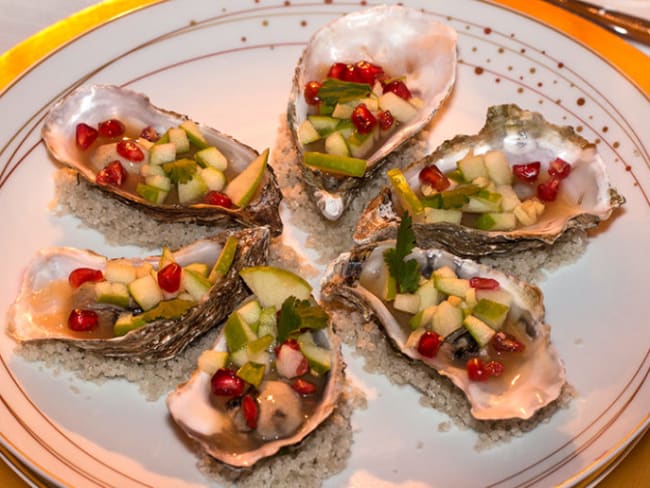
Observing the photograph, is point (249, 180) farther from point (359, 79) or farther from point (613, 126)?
point (613, 126)

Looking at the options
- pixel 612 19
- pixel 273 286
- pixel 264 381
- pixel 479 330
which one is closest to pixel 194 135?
pixel 273 286

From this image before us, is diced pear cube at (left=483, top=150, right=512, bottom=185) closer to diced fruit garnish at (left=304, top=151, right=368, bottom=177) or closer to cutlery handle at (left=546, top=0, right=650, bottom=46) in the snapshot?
diced fruit garnish at (left=304, top=151, right=368, bottom=177)

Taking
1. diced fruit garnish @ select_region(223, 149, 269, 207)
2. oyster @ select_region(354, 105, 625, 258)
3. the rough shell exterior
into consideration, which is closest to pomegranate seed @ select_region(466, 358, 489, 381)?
the rough shell exterior

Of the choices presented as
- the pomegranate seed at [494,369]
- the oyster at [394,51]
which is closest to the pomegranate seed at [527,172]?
the oyster at [394,51]

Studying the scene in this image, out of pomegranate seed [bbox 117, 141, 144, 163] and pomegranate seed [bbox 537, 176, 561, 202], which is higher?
pomegranate seed [bbox 537, 176, 561, 202]

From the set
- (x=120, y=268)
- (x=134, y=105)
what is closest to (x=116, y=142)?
(x=134, y=105)

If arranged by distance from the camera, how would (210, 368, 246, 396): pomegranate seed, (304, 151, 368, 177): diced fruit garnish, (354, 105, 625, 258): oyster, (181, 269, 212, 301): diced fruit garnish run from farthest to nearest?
(304, 151, 368, 177): diced fruit garnish
(354, 105, 625, 258): oyster
(181, 269, 212, 301): diced fruit garnish
(210, 368, 246, 396): pomegranate seed
